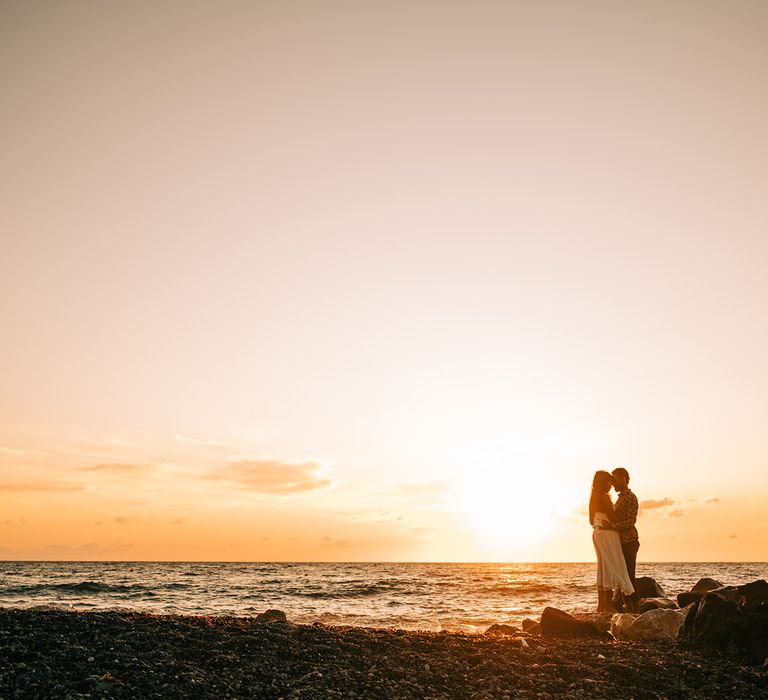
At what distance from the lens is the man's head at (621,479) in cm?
1606

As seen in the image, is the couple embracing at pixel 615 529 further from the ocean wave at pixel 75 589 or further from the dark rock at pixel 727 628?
the ocean wave at pixel 75 589

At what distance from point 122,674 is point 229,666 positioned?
1.63 metres

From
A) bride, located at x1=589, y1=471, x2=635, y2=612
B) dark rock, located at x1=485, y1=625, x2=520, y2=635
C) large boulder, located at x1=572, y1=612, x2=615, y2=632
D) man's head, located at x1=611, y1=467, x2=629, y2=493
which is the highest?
man's head, located at x1=611, y1=467, x2=629, y2=493

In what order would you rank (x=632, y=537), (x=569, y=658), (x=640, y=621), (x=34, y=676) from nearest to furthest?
1. (x=34, y=676)
2. (x=569, y=658)
3. (x=640, y=621)
4. (x=632, y=537)

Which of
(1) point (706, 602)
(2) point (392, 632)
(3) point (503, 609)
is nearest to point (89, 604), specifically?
(3) point (503, 609)

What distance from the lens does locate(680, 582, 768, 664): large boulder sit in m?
11.0

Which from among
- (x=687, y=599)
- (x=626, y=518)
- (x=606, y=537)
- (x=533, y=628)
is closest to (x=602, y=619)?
(x=533, y=628)

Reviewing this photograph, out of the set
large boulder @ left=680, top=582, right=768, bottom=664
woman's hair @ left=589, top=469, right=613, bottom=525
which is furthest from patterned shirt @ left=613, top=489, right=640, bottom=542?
large boulder @ left=680, top=582, right=768, bottom=664

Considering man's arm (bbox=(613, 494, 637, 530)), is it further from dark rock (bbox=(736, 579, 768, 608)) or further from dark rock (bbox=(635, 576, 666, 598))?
dark rock (bbox=(635, 576, 666, 598))

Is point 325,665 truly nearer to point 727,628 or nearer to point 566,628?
point 566,628

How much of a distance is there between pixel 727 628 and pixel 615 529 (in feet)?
15.4

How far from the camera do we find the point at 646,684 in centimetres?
941

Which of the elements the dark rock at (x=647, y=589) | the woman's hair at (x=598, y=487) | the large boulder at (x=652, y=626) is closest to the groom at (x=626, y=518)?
the woman's hair at (x=598, y=487)

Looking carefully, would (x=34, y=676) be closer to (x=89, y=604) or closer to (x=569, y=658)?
(x=569, y=658)
